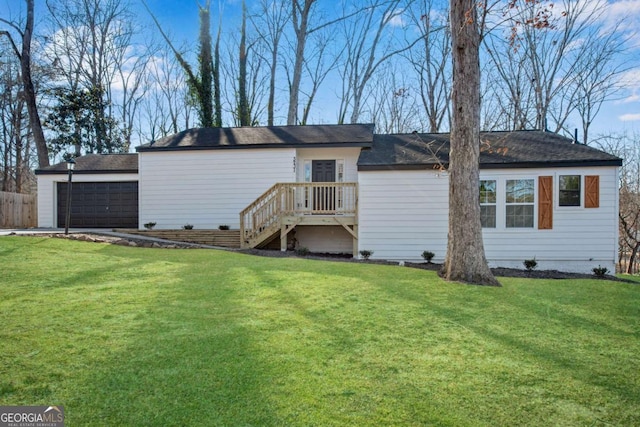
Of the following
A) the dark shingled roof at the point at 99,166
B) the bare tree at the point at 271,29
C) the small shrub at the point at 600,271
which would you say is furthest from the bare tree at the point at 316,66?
the small shrub at the point at 600,271

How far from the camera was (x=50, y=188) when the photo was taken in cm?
1439

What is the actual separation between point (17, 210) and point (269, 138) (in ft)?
40.8

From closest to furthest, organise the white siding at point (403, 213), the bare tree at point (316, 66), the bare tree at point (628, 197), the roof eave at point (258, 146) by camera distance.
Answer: the white siding at point (403, 213) → the roof eave at point (258, 146) → the bare tree at point (628, 197) → the bare tree at point (316, 66)

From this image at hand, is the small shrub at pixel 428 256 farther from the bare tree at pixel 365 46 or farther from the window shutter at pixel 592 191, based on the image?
the bare tree at pixel 365 46

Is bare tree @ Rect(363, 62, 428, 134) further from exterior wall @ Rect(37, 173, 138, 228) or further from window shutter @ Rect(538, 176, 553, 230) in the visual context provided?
exterior wall @ Rect(37, 173, 138, 228)

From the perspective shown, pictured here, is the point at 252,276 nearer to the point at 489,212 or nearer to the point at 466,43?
the point at 466,43

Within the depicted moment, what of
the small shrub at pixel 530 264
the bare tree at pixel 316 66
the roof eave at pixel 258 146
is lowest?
the small shrub at pixel 530 264

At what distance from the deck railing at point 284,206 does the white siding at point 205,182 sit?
1252 millimetres

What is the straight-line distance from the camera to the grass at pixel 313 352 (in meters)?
2.24

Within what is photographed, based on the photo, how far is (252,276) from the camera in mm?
6285

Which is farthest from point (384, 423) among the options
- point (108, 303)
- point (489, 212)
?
point (489, 212)

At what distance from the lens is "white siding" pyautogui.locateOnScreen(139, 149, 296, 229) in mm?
12836

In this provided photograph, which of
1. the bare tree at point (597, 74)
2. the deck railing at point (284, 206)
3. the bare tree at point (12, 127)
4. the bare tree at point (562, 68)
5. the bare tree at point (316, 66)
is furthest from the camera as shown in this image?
the bare tree at point (316, 66)

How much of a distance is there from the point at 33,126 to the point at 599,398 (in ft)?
76.9
